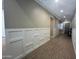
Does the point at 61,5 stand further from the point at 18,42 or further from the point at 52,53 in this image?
the point at 18,42

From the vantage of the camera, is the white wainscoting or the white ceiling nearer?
the white wainscoting

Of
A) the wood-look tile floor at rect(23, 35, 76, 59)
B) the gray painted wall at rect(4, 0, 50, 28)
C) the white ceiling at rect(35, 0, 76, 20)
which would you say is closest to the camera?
the gray painted wall at rect(4, 0, 50, 28)

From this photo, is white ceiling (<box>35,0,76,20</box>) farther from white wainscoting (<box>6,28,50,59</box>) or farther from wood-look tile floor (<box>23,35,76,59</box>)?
wood-look tile floor (<box>23,35,76,59</box>)

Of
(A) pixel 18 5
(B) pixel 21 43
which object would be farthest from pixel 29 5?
(B) pixel 21 43

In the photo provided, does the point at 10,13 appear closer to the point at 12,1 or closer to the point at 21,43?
the point at 12,1

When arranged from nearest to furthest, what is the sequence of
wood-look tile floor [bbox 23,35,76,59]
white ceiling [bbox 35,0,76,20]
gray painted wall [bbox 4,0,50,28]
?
gray painted wall [bbox 4,0,50,28] → wood-look tile floor [bbox 23,35,76,59] → white ceiling [bbox 35,0,76,20]

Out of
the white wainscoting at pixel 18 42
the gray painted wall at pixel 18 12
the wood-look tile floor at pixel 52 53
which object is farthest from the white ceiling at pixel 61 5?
the wood-look tile floor at pixel 52 53

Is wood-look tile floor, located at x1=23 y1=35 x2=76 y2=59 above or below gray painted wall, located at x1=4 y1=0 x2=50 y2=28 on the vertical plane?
below

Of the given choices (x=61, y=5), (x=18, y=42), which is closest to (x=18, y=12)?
(x=18, y=42)

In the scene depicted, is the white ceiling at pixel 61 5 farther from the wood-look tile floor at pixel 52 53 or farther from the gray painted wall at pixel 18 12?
the wood-look tile floor at pixel 52 53

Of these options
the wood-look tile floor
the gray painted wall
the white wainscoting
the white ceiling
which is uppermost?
the white ceiling

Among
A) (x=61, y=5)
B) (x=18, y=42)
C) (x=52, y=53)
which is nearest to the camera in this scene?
(x=18, y=42)

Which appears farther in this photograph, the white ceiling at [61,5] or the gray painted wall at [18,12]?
the white ceiling at [61,5]

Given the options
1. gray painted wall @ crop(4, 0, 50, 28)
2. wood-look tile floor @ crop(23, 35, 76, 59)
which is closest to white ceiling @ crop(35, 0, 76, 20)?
gray painted wall @ crop(4, 0, 50, 28)
